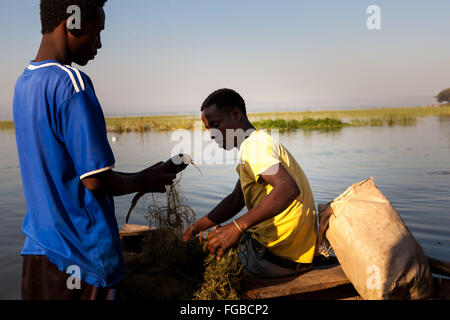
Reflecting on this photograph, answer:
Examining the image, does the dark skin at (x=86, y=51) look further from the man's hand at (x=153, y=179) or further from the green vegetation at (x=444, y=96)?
the green vegetation at (x=444, y=96)

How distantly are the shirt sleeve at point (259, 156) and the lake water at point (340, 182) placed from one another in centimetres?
173

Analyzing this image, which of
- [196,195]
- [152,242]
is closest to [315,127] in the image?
[196,195]

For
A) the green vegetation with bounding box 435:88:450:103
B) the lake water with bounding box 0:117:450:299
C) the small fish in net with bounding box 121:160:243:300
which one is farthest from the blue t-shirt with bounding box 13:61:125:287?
the green vegetation with bounding box 435:88:450:103

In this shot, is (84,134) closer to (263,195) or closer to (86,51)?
(86,51)

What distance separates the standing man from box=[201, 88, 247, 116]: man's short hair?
109 cm

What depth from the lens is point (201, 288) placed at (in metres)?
2.26

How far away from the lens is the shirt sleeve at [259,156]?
2.23 m

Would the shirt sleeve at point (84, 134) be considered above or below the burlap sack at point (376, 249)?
above

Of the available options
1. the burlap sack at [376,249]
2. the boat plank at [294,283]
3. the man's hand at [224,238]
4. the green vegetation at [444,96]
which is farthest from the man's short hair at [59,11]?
the green vegetation at [444,96]

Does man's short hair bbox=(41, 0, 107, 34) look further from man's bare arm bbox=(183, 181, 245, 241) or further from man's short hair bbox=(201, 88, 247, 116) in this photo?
man's bare arm bbox=(183, 181, 245, 241)

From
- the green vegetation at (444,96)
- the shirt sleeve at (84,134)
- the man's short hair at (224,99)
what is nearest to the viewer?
the shirt sleeve at (84,134)

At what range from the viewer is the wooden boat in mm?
2215

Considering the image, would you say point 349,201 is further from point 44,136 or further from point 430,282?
point 44,136

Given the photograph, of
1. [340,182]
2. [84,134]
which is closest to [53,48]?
[84,134]
